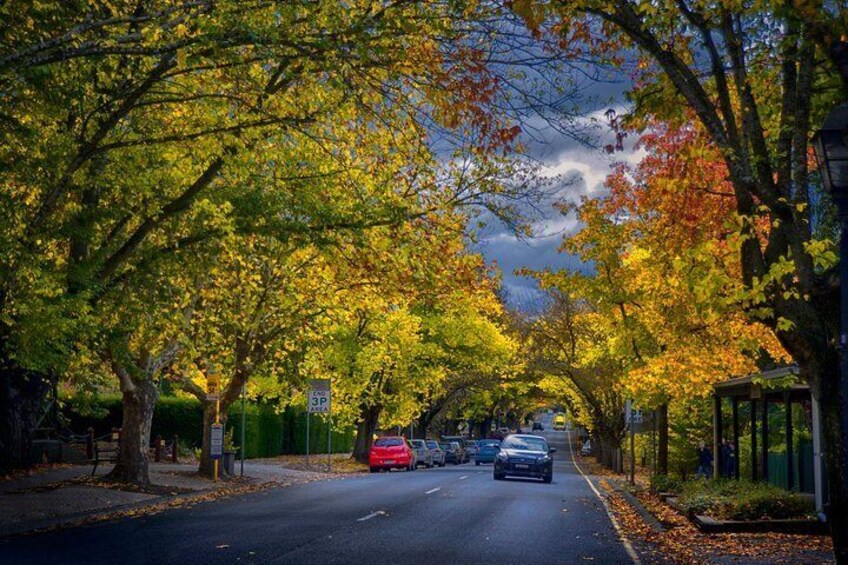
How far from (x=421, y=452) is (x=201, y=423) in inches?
552

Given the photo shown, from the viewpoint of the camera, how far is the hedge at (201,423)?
39500mm

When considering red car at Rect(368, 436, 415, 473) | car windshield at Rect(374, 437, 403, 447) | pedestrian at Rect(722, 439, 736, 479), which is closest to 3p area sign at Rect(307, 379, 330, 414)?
red car at Rect(368, 436, 415, 473)

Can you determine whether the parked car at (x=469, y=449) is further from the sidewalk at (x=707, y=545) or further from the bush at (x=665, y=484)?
the sidewalk at (x=707, y=545)

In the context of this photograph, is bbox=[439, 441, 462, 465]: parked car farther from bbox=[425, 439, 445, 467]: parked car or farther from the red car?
the red car

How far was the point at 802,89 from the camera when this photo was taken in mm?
10453

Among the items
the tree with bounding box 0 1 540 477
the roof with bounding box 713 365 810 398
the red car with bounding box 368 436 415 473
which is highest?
the tree with bounding box 0 1 540 477

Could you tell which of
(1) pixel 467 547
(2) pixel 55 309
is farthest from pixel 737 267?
(2) pixel 55 309

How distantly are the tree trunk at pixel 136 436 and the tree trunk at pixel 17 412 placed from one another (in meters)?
2.55

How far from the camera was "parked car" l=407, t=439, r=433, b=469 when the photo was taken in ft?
171

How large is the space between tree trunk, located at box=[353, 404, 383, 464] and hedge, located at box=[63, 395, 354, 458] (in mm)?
3080

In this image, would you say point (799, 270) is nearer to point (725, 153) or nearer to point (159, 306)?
point (725, 153)

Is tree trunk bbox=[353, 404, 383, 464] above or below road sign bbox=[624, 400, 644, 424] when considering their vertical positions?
below

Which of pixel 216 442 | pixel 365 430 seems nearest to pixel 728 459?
pixel 216 442

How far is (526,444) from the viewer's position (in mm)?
36625
